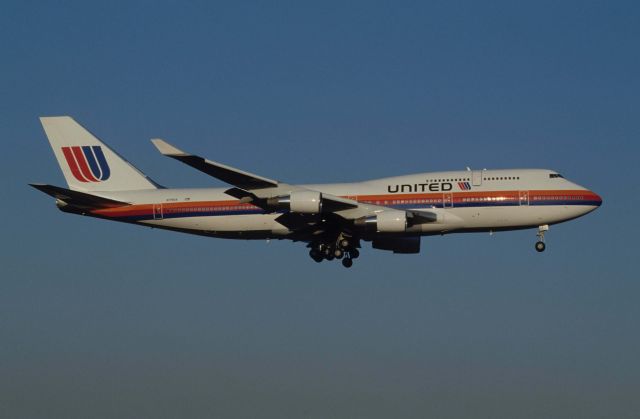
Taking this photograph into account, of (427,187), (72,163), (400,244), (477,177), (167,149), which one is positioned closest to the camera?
(167,149)

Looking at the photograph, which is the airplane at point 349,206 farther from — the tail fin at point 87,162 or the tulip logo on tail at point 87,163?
the tulip logo on tail at point 87,163

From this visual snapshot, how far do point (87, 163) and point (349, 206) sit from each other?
1933 centimetres

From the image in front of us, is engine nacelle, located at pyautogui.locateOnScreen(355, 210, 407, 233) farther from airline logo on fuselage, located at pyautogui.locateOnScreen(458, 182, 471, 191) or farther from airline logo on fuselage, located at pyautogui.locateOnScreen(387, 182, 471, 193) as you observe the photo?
airline logo on fuselage, located at pyautogui.locateOnScreen(458, 182, 471, 191)

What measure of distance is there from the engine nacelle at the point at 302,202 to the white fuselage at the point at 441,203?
158 inches

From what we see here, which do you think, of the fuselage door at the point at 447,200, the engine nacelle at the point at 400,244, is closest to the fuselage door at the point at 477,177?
the fuselage door at the point at 447,200

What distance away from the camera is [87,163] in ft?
224

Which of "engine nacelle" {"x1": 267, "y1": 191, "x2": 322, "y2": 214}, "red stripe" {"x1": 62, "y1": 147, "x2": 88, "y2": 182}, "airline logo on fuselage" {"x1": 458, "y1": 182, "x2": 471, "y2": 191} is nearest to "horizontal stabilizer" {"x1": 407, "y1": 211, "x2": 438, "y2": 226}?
"airline logo on fuselage" {"x1": 458, "y1": 182, "x2": 471, "y2": 191}

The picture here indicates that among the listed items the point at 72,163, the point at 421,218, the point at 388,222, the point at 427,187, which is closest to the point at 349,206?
the point at 388,222

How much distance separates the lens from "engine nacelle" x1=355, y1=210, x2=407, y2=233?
5809 centimetres

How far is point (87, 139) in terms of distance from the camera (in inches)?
2721

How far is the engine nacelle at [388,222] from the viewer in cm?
5809

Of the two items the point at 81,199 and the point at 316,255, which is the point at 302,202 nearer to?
the point at 316,255

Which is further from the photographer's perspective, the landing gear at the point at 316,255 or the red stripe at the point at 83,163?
the red stripe at the point at 83,163

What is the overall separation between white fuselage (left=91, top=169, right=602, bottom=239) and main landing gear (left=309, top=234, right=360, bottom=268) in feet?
7.48
